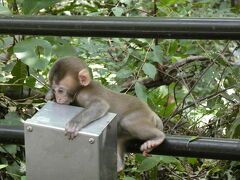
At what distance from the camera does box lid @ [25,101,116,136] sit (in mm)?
1426

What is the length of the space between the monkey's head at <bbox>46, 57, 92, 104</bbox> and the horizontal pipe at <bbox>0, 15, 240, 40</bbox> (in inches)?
17.8

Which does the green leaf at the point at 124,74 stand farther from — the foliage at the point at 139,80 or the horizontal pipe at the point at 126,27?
the horizontal pipe at the point at 126,27

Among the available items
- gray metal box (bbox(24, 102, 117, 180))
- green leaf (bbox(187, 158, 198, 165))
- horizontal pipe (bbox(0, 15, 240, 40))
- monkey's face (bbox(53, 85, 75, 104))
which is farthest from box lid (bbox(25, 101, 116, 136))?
green leaf (bbox(187, 158, 198, 165))

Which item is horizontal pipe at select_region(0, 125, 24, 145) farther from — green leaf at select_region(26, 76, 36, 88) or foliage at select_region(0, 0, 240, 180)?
green leaf at select_region(26, 76, 36, 88)

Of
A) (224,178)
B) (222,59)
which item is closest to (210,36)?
(224,178)

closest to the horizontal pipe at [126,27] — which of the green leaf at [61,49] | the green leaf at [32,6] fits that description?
the green leaf at [32,6]

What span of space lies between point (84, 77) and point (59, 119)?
0.68m

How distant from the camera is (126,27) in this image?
5.20 ft

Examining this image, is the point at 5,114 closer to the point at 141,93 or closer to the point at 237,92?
the point at 141,93

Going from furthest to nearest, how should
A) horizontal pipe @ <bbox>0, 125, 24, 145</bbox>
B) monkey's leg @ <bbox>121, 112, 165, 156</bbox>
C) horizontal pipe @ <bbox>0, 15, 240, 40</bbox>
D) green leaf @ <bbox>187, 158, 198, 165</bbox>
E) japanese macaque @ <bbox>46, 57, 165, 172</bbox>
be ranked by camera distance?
green leaf @ <bbox>187, 158, 198, 165</bbox>, japanese macaque @ <bbox>46, 57, 165, 172</bbox>, monkey's leg @ <bbox>121, 112, 165, 156</bbox>, horizontal pipe @ <bbox>0, 125, 24, 145</bbox>, horizontal pipe @ <bbox>0, 15, 240, 40</bbox>

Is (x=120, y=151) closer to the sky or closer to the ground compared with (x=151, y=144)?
closer to the ground

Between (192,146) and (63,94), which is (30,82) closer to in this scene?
(63,94)

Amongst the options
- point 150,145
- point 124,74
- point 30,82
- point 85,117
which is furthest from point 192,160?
point 85,117

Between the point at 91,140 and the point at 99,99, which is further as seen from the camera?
the point at 99,99
